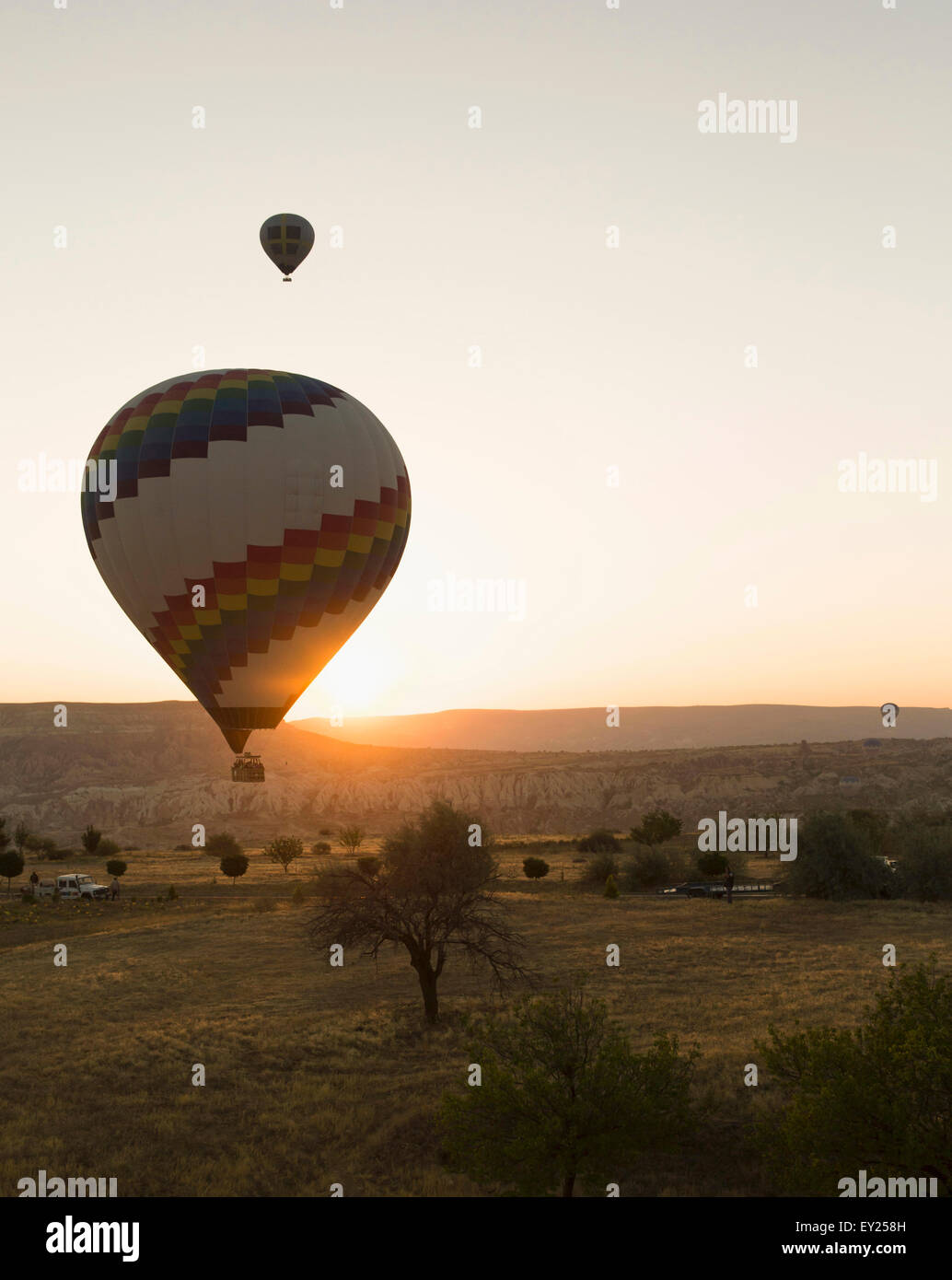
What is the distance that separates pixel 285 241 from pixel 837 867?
3868 centimetres

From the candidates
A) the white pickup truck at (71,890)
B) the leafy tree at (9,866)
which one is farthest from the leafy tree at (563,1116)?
the leafy tree at (9,866)

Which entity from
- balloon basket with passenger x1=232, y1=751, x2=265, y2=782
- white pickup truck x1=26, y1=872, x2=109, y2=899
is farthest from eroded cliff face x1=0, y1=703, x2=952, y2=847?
balloon basket with passenger x1=232, y1=751, x2=265, y2=782

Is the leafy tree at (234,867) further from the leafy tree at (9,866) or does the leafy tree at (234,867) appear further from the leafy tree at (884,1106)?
the leafy tree at (884,1106)

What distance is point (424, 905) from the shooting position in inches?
1241

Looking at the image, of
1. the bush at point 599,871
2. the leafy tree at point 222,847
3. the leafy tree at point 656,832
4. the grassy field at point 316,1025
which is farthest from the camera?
the leafy tree at point 222,847

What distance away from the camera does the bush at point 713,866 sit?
201ft

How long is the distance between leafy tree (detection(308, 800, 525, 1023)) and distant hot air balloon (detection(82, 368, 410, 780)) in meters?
6.47

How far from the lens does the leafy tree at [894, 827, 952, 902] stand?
4962 centimetres

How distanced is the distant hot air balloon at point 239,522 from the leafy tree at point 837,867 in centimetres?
3014

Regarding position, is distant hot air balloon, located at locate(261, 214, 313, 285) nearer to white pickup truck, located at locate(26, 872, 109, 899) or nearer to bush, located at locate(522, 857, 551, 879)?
white pickup truck, located at locate(26, 872, 109, 899)

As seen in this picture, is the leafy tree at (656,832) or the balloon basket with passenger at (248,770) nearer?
the balloon basket with passenger at (248,770)

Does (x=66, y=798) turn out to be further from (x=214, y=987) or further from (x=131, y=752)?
(x=214, y=987)
